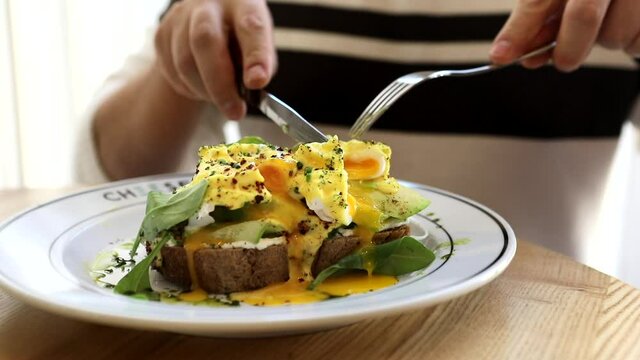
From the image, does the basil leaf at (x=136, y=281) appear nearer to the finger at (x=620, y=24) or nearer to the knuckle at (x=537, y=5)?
the knuckle at (x=537, y=5)

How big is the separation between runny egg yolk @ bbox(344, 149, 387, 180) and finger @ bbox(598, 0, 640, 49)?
21.3 inches

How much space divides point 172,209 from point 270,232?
111mm

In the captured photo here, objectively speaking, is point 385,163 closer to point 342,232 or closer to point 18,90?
point 342,232

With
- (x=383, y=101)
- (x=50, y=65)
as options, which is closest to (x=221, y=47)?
(x=383, y=101)

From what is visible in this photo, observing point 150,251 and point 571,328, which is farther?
point 150,251

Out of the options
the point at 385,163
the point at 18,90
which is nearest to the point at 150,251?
the point at 385,163

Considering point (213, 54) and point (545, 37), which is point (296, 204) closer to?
point (213, 54)

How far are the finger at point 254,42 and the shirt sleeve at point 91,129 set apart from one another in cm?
57

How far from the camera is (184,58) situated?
1310mm

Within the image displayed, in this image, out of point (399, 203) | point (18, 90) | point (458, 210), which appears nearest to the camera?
point (399, 203)

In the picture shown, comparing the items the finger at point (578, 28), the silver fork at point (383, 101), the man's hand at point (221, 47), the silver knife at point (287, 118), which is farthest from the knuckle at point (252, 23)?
the finger at point (578, 28)

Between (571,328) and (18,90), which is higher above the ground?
(571,328)

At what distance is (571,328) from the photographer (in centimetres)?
73

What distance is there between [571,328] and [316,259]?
0.28 m
